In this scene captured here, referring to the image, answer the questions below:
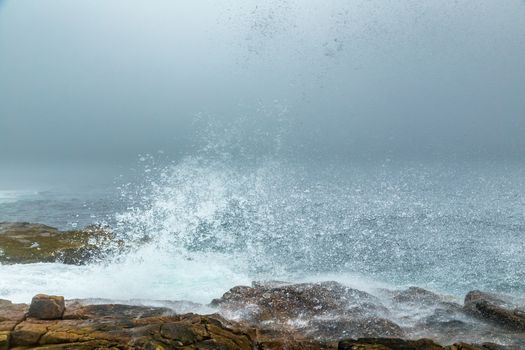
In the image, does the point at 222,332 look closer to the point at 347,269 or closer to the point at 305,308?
the point at 305,308

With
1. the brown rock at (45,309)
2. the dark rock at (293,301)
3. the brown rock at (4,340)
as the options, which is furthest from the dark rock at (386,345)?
the brown rock at (4,340)

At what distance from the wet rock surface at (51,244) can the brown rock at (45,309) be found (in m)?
16.4

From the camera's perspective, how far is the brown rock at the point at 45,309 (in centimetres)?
1467

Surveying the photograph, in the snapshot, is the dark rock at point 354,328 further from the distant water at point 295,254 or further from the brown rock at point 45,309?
the brown rock at point 45,309

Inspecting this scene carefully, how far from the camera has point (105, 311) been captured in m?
16.1

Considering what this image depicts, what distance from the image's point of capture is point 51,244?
35281 millimetres

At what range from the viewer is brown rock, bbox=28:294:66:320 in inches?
578

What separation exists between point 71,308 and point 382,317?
12796 mm

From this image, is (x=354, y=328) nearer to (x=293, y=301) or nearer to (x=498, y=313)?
(x=293, y=301)

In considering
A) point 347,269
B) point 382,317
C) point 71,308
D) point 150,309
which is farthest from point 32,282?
point 347,269

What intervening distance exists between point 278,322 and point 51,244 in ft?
84.3

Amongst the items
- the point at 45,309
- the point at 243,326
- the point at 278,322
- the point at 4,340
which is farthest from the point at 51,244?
the point at 278,322

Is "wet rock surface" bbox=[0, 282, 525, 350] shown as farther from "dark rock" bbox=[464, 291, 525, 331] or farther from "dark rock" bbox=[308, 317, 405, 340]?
"dark rock" bbox=[464, 291, 525, 331]

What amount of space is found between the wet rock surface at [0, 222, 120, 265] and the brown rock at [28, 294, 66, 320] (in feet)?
53.6
